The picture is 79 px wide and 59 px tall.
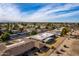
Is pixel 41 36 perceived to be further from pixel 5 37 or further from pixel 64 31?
pixel 5 37

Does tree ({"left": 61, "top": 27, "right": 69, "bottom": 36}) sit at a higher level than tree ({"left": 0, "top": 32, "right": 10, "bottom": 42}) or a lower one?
higher

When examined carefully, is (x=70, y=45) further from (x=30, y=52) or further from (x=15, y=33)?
(x=15, y=33)

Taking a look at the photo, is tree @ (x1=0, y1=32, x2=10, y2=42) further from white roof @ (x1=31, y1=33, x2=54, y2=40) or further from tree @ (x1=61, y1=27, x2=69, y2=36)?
tree @ (x1=61, y1=27, x2=69, y2=36)

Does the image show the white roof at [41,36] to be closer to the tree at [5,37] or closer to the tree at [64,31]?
the tree at [64,31]

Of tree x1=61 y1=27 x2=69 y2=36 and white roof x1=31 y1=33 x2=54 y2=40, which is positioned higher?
tree x1=61 y1=27 x2=69 y2=36

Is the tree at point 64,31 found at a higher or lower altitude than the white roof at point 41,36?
higher

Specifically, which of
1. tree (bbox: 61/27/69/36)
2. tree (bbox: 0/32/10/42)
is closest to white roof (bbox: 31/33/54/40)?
tree (bbox: 61/27/69/36)

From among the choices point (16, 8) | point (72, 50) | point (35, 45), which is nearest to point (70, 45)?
point (72, 50)

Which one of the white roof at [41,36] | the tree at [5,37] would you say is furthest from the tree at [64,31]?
the tree at [5,37]

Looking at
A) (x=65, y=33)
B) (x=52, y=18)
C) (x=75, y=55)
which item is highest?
(x=52, y=18)

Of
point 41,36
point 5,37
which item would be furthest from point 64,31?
point 5,37

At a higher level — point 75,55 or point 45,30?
point 45,30
